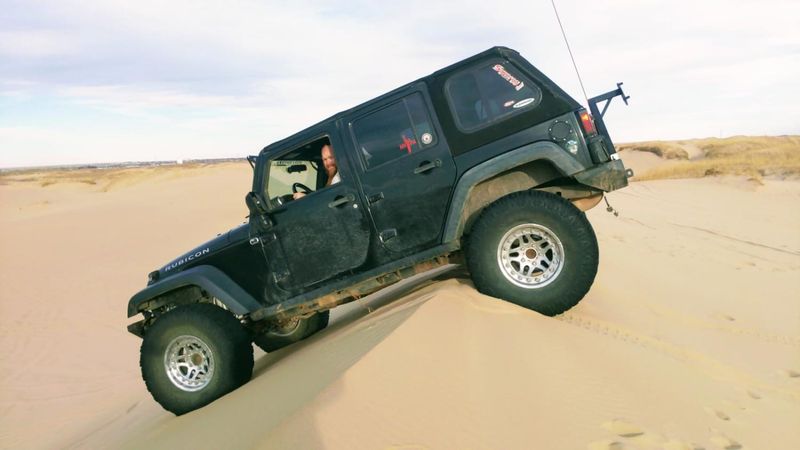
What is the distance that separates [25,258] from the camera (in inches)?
707

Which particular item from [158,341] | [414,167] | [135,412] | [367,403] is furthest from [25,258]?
[367,403]

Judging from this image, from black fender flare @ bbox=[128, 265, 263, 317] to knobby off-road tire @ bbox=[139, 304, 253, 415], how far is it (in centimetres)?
12

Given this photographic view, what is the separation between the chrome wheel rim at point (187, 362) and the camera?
17.2ft

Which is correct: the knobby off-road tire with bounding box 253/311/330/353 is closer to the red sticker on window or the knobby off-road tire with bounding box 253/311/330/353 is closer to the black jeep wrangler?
the black jeep wrangler

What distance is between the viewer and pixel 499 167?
4.82 m

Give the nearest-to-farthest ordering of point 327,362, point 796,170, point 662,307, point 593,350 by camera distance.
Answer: point 593,350, point 327,362, point 662,307, point 796,170

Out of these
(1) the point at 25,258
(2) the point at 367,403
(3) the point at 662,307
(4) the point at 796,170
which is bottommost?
(4) the point at 796,170

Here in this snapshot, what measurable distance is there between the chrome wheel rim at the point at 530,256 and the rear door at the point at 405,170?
1.87ft

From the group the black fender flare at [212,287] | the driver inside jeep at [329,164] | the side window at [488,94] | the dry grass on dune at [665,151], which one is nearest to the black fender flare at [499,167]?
the side window at [488,94]

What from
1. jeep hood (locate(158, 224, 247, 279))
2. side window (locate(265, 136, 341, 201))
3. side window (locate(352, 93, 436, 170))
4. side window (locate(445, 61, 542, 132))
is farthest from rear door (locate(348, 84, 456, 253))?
jeep hood (locate(158, 224, 247, 279))

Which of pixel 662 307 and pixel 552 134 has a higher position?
pixel 552 134

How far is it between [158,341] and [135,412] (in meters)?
2.16

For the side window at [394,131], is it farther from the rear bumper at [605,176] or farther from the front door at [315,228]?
the rear bumper at [605,176]

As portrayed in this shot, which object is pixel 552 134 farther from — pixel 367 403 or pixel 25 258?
pixel 25 258
